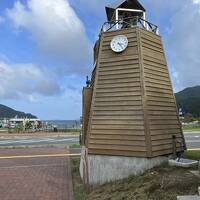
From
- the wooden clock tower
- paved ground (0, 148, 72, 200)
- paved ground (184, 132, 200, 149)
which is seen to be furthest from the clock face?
paved ground (184, 132, 200, 149)

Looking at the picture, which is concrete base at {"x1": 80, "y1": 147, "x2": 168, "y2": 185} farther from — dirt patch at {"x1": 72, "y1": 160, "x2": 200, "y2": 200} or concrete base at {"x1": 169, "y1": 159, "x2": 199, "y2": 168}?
concrete base at {"x1": 169, "y1": 159, "x2": 199, "y2": 168}

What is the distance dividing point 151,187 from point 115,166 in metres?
3.22

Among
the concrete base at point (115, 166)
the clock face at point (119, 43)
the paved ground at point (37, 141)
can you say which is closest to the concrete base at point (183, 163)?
the concrete base at point (115, 166)

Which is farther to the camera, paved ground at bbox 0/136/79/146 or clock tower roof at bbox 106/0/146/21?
paved ground at bbox 0/136/79/146

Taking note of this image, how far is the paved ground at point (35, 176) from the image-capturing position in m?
14.5

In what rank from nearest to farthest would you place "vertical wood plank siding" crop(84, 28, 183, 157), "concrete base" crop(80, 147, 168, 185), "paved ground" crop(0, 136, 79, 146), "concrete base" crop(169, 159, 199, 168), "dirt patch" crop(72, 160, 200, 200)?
"dirt patch" crop(72, 160, 200, 200), "concrete base" crop(169, 159, 199, 168), "concrete base" crop(80, 147, 168, 185), "vertical wood plank siding" crop(84, 28, 183, 157), "paved ground" crop(0, 136, 79, 146)

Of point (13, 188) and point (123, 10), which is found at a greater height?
point (123, 10)

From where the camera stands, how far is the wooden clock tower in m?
14.6

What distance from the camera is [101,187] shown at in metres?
14.6

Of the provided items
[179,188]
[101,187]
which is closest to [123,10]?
[101,187]

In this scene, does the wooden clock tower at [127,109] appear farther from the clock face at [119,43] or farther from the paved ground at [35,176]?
the paved ground at [35,176]

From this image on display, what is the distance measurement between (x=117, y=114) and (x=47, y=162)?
8692 mm

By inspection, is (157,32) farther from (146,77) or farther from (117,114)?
(117,114)

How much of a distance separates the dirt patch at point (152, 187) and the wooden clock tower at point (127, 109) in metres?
0.67
